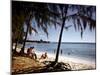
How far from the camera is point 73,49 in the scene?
7.54ft

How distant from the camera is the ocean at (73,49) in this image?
218 centimetres

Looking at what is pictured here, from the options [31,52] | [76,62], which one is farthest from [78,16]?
[31,52]

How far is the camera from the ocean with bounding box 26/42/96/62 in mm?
2180

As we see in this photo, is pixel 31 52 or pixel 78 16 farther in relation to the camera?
pixel 78 16

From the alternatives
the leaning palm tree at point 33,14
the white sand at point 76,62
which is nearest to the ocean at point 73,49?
the white sand at point 76,62

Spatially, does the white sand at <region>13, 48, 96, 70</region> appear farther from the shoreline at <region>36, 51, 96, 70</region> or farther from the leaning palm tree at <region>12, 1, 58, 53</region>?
the leaning palm tree at <region>12, 1, 58, 53</region>

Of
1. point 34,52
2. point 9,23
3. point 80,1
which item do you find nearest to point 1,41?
point 9,23

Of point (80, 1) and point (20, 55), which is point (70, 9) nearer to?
point (80, 1)

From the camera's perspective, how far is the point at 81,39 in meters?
2.33

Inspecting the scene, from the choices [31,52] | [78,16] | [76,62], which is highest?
[78,16]

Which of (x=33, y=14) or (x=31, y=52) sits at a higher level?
(x=33, y=14)

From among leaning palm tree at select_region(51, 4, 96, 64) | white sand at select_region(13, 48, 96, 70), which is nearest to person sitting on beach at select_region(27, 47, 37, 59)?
white sand at select_region(13, 48, 96, 70)

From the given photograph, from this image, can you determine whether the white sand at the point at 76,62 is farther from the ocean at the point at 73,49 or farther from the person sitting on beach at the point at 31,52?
the person sitting on beach at the point at 31,52

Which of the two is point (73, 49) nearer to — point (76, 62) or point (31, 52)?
point (76, 62)
